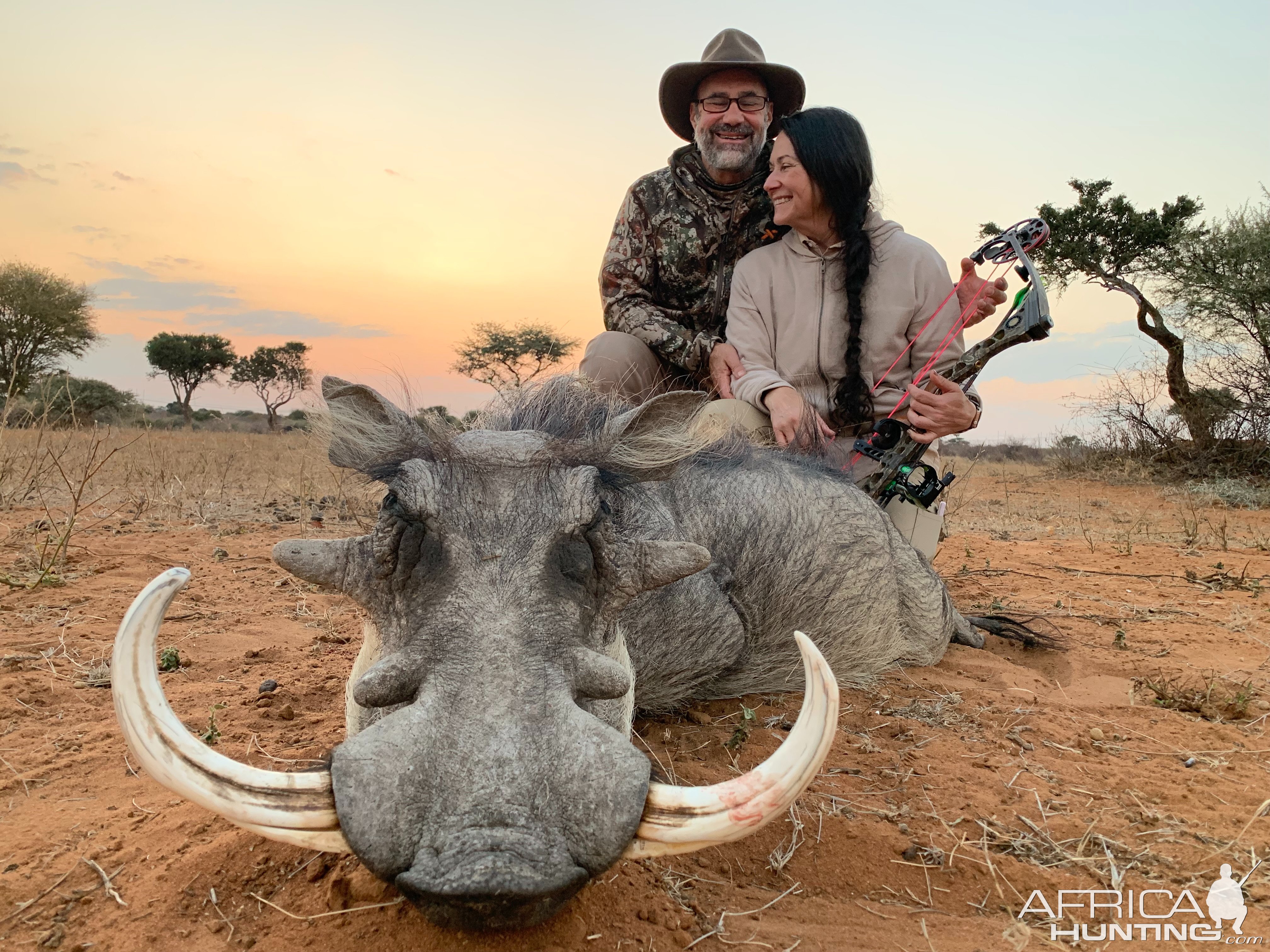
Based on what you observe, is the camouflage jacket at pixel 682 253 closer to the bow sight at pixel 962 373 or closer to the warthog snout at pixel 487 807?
the bow sight at pixel 962 373

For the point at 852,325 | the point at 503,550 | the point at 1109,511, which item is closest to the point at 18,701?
the point at 503,550

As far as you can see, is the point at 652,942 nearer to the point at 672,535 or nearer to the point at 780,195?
the point at 672,535

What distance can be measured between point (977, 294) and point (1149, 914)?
8.46 feet

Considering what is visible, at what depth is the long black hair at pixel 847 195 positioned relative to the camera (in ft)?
12.1

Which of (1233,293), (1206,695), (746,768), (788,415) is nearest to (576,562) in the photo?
(746,768)

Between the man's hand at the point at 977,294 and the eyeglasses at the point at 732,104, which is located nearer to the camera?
the man's hand at the point at 977,294

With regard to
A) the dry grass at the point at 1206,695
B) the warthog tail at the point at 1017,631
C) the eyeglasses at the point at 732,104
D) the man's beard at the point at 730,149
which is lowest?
the warthog tail at the point at 1017,631

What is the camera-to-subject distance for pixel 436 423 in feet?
7.27

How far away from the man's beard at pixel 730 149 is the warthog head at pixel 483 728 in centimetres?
312

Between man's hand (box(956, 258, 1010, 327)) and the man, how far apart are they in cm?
107

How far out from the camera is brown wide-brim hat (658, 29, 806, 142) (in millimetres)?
4402

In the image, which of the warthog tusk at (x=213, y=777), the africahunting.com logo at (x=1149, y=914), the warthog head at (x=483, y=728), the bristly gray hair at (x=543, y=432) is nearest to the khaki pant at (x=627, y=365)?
the bristly gray hair at (x=543, y=432)

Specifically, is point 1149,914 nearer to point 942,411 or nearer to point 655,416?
point 655,416

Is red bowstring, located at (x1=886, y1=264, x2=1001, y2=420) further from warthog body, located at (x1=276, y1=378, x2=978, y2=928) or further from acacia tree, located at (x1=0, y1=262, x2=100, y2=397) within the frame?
acacia tree, located at (x1=0, y1=262, x2=100, y2=397)
